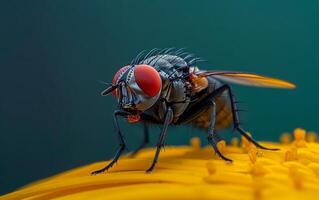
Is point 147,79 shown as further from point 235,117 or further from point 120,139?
point 235,117

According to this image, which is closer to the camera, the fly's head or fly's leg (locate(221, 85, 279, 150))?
the fly's head

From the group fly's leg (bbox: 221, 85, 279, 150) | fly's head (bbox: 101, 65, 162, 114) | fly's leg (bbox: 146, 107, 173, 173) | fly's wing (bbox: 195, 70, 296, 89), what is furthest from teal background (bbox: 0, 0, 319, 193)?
fly's head (bbox: 101, 65, 162, 114)

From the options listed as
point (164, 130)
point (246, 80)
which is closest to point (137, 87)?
point (164, 130)

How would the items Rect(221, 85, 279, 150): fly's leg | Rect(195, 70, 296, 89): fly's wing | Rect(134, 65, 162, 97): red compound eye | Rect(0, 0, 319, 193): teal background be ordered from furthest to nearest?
Rect(0, 0, 319, 193): teal background < Rect(221, 85, 279, 150): fly's leg < Rect(195, 70, 296, 89): fly's wing < Rect(134, 65, 162, 97): red compound eye

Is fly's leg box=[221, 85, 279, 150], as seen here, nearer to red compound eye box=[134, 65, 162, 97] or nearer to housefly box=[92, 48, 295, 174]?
housefly box=[92, 48, 295, 174]

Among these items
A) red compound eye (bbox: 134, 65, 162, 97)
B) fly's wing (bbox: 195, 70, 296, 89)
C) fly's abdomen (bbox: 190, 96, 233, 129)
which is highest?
red compound eye (bbox: 134, 65, 162, 97)
